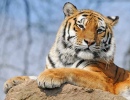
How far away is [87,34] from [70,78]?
537 mm

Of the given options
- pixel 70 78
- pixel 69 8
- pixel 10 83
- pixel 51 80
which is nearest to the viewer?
pixel 51 80

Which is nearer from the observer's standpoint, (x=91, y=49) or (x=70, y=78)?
(x=70, y=78)

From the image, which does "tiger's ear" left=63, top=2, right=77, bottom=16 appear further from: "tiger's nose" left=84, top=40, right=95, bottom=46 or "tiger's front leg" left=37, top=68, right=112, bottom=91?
"tiger's front leg" left=37, top=68, right=112, bottom=91

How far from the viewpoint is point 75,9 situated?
3.96 metres

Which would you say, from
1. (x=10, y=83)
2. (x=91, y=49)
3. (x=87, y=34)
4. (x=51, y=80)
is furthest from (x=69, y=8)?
(x=51, y=80)

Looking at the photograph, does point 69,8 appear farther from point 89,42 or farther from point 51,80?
point 51,80

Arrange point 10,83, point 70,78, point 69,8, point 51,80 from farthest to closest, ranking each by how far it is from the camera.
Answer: point 69,8 → point 10,83 → point 70,78 → point 51,80

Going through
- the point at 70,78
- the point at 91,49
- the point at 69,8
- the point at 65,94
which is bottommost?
the point at 65,94

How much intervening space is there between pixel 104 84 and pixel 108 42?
1.71ft

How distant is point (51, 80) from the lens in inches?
120

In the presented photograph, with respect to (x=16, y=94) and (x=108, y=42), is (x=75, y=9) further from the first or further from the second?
(x=16, y=94)

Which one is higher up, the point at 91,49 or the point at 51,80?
the point at 91,49

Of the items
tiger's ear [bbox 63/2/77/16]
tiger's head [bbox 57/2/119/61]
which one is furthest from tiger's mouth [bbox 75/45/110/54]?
tiger's ear [bbox 63/2/77/16]

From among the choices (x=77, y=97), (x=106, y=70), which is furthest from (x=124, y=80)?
(x=77, y=97)
